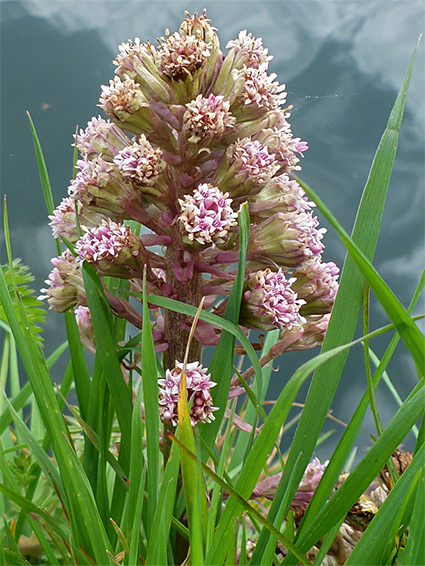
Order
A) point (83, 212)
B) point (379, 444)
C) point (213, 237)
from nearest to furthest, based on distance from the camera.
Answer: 1. point (379, 444)
2. point (213, 237)
3. point (83, 212)

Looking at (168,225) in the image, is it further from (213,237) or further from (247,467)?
(247,467)

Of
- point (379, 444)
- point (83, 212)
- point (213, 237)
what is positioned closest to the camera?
point (379, 444)

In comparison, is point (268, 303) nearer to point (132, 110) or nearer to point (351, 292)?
point (351, 292)

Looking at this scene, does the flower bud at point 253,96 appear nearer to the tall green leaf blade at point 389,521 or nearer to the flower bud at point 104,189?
the flower bud at point 104,189

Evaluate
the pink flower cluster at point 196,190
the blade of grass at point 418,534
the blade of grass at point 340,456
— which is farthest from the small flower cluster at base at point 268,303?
the blade of grass at point 418,534

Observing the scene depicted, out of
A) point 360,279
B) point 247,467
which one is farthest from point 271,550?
point 360,279

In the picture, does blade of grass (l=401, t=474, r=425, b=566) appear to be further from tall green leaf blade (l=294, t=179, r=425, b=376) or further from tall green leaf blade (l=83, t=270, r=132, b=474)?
tall green leaf blade (l=83, t=270, r=132, b=474)
